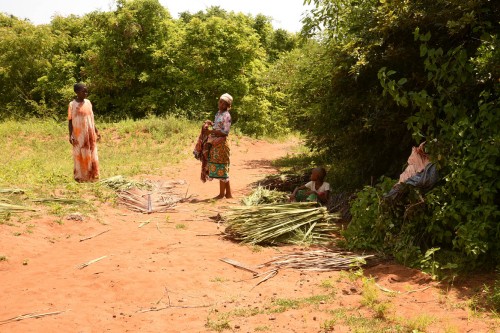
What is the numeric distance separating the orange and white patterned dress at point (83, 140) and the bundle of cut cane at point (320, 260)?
4.44 m

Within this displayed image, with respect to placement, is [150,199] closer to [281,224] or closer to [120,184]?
[120,184]

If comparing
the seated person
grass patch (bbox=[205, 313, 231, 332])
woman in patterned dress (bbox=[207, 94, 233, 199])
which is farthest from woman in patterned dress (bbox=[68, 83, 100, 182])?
grass patch (bbox=[205, 313, 231, 332])

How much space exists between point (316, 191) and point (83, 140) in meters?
4.04

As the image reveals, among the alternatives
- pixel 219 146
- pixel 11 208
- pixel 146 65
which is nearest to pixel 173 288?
pixel 11 208

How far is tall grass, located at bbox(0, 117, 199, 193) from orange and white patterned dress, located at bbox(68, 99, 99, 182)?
140 cm

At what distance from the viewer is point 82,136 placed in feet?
26.9

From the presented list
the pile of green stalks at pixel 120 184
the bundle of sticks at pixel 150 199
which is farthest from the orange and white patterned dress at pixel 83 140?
the bundle of sticks at pixel 150 199

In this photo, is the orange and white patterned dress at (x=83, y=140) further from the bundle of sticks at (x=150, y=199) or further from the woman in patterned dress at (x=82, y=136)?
the bundle of sticks at (x=150, y=199)

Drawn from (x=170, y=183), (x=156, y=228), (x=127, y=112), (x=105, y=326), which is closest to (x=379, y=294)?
(x=105, y=326)

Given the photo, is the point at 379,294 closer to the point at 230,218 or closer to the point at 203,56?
the point at 230,218

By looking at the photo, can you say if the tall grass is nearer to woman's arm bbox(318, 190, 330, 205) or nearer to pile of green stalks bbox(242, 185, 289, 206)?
pile of green stalks bbox(242, 185, 289, 206)

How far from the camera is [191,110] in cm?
2066

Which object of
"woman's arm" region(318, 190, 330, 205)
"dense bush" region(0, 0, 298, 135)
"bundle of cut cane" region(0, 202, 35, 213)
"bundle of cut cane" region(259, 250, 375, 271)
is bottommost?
"bundle of cut cane" region(259, 250, 375, 271)

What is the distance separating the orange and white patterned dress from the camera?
814 cm
